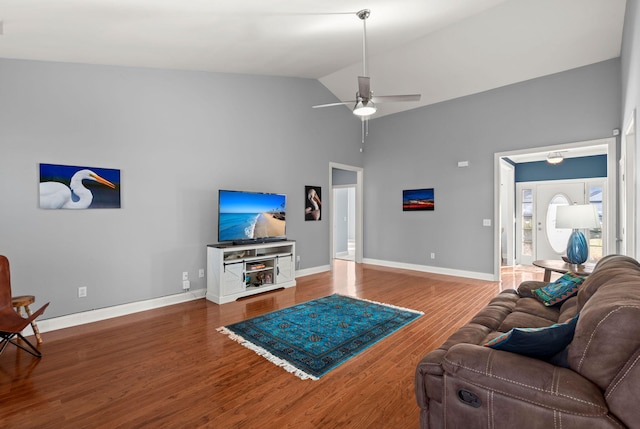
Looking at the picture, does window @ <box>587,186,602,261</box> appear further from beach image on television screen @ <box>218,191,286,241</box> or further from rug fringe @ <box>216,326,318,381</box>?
rug fringe @ <box>216,326,318,381</box>

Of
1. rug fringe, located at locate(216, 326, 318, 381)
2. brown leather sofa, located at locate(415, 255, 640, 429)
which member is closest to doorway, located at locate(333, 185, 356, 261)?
rug fringe, located at locate(216, 326, 318, 381)

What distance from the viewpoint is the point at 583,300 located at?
192 centimetres

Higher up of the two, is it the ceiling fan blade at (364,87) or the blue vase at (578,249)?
the ceiling fan blade at (364,87)

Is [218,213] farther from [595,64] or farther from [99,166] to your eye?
[595,64]

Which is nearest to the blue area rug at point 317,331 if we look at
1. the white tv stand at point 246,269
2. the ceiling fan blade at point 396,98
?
the white tv stand at point 246,269

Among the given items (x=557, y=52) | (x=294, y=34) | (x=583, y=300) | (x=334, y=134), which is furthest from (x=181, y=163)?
(x=557, y=52)

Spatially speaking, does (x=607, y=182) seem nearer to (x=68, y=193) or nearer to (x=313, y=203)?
(x=313, y=203)

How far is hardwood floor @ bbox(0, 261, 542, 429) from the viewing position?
1927 millimetres

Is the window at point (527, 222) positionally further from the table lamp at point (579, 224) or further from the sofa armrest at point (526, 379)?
the sofa armrest at point (526, 379)

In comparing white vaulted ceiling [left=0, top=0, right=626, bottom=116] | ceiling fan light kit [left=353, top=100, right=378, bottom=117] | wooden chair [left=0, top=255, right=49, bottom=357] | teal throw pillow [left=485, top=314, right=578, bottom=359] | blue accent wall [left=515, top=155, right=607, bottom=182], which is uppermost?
white vaulted ceiling [left=0, top=0, right=626, bottom=116]

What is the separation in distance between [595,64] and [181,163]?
242 inches

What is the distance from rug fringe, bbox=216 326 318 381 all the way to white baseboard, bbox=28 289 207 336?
4.19ft

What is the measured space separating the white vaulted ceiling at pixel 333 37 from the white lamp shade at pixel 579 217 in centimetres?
237

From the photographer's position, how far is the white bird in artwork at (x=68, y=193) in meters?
3.29
